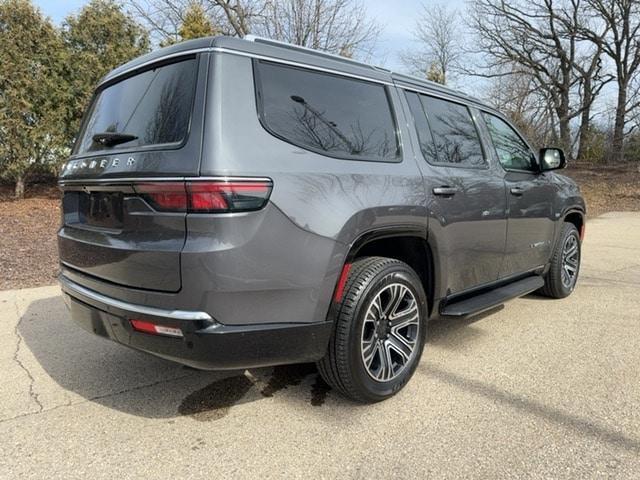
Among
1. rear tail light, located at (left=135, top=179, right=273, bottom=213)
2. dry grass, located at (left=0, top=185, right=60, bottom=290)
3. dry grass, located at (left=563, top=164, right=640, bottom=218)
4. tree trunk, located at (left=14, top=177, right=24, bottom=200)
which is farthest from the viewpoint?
dry grass, located at (left=563, top=164, right=640, bottom=218)

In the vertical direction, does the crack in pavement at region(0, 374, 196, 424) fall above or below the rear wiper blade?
below

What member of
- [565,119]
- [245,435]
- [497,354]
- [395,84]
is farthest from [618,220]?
[565,119]

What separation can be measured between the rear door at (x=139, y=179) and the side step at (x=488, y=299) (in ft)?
6.57

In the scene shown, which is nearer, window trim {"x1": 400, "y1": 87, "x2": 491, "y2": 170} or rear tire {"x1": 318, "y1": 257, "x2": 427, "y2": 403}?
rear tire {"x1": 318, "y1": 257, "x2": 427, "y2": 403}

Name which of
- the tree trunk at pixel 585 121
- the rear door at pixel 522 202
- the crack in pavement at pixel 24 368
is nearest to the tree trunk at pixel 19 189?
the crack in pavement at pixel 24 368

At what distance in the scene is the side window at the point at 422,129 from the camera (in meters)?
3.37

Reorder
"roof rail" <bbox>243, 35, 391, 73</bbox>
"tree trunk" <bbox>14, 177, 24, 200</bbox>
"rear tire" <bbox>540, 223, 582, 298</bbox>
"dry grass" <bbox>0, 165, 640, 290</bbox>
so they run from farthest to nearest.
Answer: "tree trunk" <bbox>14, 177, 24, 200</bbox>, "dry grass" <bbox>0, 165, 640, 290</bbox>, "rear tire" <bbox>540, 223, 582, 298</bbox>, "roof rail" <bbox>243, 35, 391, 73</bbox>

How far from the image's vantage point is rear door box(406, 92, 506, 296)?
11.0ft

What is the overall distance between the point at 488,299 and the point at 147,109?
2728mm

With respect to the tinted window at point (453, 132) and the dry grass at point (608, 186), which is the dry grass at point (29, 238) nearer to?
the tinted window at point (453, 132)

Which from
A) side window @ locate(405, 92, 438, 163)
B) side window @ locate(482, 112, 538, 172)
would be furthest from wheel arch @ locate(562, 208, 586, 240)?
side window @ locate(405, 92, 438, 163)

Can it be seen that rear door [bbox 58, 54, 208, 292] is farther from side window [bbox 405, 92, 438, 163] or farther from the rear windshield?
side window [bbox 405, 92, 438, 163]

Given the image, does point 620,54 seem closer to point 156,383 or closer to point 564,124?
point 564,124

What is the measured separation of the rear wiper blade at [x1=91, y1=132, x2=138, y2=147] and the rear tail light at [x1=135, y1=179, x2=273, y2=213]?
489 millimetres
